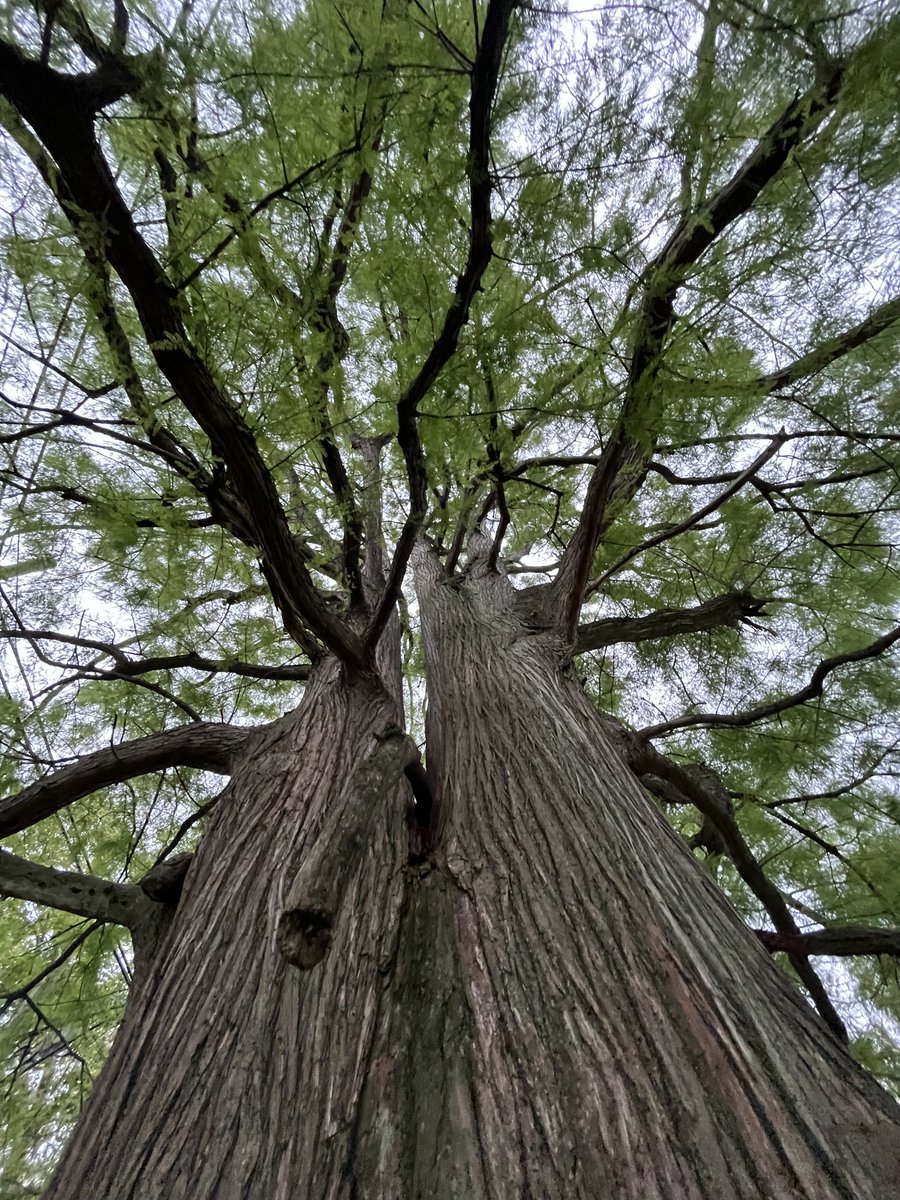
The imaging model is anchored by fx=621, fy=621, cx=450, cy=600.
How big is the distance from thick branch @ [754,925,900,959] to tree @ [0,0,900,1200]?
23mm

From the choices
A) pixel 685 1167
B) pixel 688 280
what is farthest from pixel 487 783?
pixel 688 280

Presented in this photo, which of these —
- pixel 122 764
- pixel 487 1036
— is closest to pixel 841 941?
pixel 487 1036

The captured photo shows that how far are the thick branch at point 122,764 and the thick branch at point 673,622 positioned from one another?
166cm

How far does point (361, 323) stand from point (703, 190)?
1.84m

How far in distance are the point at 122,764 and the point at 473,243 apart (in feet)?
6.70

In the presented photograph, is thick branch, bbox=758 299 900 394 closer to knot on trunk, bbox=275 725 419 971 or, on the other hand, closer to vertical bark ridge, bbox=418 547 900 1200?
vertical bark ridge, bbox=418 547 900 1200

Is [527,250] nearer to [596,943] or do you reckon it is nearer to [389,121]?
[389,121]

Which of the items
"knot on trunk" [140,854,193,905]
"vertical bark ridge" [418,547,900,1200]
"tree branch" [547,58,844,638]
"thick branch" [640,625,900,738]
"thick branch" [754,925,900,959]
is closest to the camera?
"vertical bark ridge" [418,547,900,1200]

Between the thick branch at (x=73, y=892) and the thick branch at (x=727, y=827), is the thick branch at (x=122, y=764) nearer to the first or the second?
the thick branch at (x=73, y=892)

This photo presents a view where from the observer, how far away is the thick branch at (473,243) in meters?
1.08

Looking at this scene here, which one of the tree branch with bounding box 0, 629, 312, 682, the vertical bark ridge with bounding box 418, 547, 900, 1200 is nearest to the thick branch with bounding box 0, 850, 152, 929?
the tree branch with bounding box 0, 629, 312, 682

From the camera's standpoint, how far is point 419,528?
1.79m

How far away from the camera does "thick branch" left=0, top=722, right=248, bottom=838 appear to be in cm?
200

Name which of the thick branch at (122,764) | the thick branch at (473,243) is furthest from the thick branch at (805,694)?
the thick branch at (122,764)
